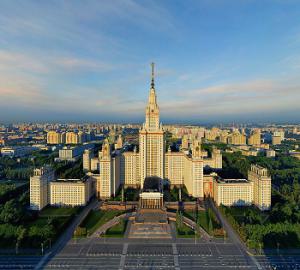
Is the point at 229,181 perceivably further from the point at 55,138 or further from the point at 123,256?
the point at 55,138

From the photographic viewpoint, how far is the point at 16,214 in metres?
36.8

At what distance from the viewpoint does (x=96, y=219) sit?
128 ft

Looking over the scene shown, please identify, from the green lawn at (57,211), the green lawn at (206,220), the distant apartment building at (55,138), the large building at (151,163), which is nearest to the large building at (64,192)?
the green lawn at (57,211)

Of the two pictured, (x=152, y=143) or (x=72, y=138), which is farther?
(x=72, y=138)

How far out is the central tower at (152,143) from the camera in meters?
52.5

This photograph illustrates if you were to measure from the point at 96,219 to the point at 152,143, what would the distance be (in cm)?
1772

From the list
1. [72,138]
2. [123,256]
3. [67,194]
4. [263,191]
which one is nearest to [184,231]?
[123,256]

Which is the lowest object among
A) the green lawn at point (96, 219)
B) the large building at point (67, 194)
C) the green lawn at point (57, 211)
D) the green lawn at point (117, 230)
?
the green lawn at point (117, 230)

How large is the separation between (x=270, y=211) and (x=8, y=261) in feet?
99.9

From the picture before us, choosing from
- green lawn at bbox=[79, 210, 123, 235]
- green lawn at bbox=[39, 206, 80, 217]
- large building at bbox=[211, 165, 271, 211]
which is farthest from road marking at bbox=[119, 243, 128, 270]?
large building at bbox=[211, 165, 271, 211]

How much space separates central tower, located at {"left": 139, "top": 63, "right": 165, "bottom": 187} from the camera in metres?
52.5

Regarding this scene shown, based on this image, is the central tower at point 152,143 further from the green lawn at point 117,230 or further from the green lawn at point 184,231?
the green lawn at point 184,231

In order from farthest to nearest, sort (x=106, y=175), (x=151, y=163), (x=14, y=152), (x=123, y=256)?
(x=14, y=152)
(x=151, y=163)
(x=106, y=175)
(x=123, y=256)

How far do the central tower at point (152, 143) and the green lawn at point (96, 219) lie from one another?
40.6 feet
